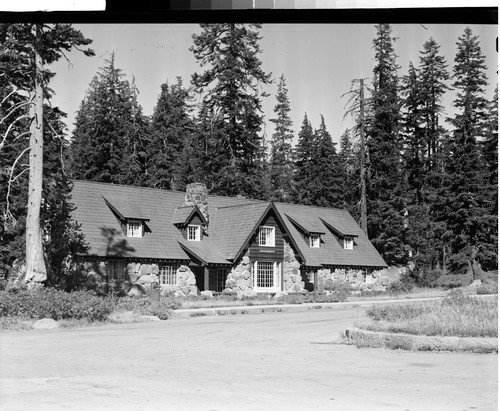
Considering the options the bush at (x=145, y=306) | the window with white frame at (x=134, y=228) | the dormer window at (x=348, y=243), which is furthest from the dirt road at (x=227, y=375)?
the dormer window at (x=348, y=243)

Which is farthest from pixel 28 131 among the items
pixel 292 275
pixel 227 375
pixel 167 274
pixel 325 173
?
pixel 292 275

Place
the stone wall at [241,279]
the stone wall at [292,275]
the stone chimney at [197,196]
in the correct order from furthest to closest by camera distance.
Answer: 1. the stone wall at [292,275]
2. the stone wall at [241,279]
3. the stone chimney at [197,196]

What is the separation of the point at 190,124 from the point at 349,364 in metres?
5.35

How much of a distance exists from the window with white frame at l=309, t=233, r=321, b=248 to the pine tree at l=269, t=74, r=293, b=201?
769 centimetres

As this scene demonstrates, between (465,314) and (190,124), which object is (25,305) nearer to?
(190,124)

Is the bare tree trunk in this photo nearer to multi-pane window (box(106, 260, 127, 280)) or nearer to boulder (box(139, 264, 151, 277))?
multi-pane window (box(106, 260, 127, 280))

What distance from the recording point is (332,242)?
79.2ft

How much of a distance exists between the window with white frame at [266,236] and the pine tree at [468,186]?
43.2ft

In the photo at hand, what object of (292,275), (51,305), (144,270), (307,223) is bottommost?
(51,305)

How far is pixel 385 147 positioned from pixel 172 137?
3620mm

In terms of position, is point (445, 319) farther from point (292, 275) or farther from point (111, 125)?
point (292, 275)

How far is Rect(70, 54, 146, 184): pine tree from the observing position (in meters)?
10.9

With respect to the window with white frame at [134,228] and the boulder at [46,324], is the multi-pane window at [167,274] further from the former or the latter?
the boulder at [46,324]

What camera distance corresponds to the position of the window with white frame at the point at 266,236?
81.1ft
